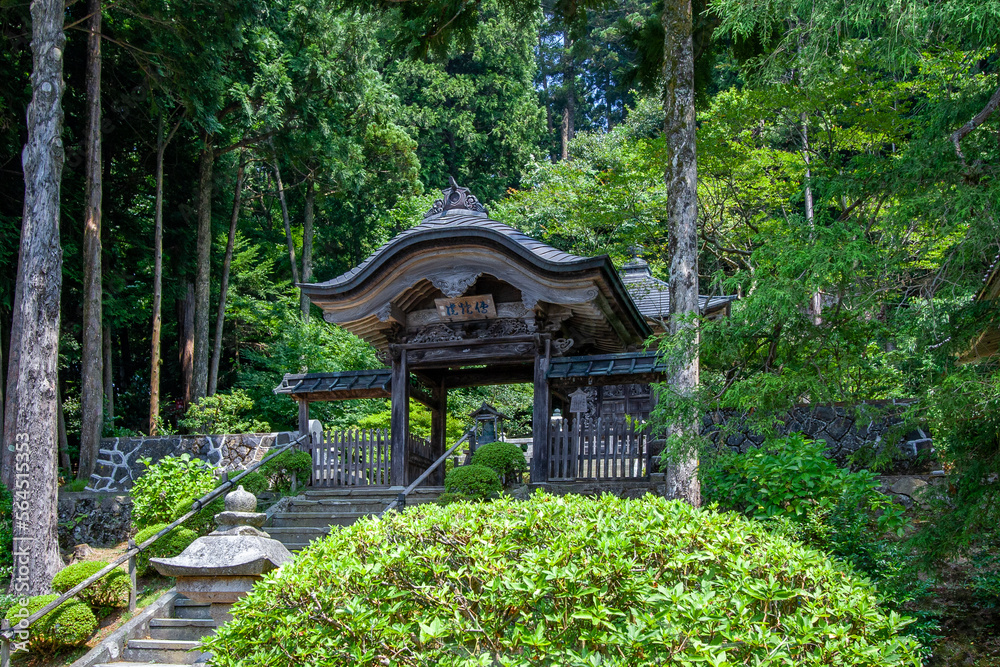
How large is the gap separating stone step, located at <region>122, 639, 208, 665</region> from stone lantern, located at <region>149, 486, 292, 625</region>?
75 centimetres

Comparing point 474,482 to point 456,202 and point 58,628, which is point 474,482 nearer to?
point 456,202

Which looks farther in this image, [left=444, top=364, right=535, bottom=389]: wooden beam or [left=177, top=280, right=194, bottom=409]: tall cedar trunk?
[left=177, top=280, right=194, bottom=409]: tall cedar trunk

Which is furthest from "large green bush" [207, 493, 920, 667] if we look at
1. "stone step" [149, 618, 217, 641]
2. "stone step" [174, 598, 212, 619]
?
"stone step" [174, 598, 212, 619]

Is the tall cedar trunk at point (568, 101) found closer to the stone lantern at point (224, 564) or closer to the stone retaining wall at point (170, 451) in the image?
the stone retaining wall at point (170, 451)

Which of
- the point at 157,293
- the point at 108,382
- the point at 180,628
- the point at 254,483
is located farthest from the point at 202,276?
the point at 180,628

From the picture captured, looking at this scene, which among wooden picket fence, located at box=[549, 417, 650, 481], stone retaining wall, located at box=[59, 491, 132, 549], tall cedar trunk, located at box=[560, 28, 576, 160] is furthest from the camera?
tall cedar trunk, located at box=[560, 28, 576, 160]

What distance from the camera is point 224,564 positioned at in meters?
6.32

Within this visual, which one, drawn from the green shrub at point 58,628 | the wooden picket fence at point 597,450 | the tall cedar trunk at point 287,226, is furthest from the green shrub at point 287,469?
the tall cedar trunk at point 287,226

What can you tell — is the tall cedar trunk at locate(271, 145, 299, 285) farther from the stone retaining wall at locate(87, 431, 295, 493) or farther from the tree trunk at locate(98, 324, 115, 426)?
the stone retaining wall at locate(87, 431, 295, 493)

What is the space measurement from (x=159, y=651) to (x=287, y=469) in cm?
355

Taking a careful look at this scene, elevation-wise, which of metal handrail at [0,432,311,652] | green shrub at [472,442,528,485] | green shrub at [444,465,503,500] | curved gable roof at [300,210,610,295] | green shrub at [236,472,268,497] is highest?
curved gable roof at [300,210,610,295]

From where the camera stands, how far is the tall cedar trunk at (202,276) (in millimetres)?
17625

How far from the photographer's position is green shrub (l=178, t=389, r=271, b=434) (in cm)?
1620

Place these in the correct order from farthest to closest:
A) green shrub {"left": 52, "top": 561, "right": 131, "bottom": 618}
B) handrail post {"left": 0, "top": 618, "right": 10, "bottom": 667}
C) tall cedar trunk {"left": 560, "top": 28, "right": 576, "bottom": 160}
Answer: tall cedar trunk {"left": 560, "top": 28, "right": 576, "bottom": 160} → green shrub {"left": 52, "top": 561, "right": 131, "bottom": 618} → handrail post {"left": 0, "top": 618, "right": 10, "bottom": 667}
